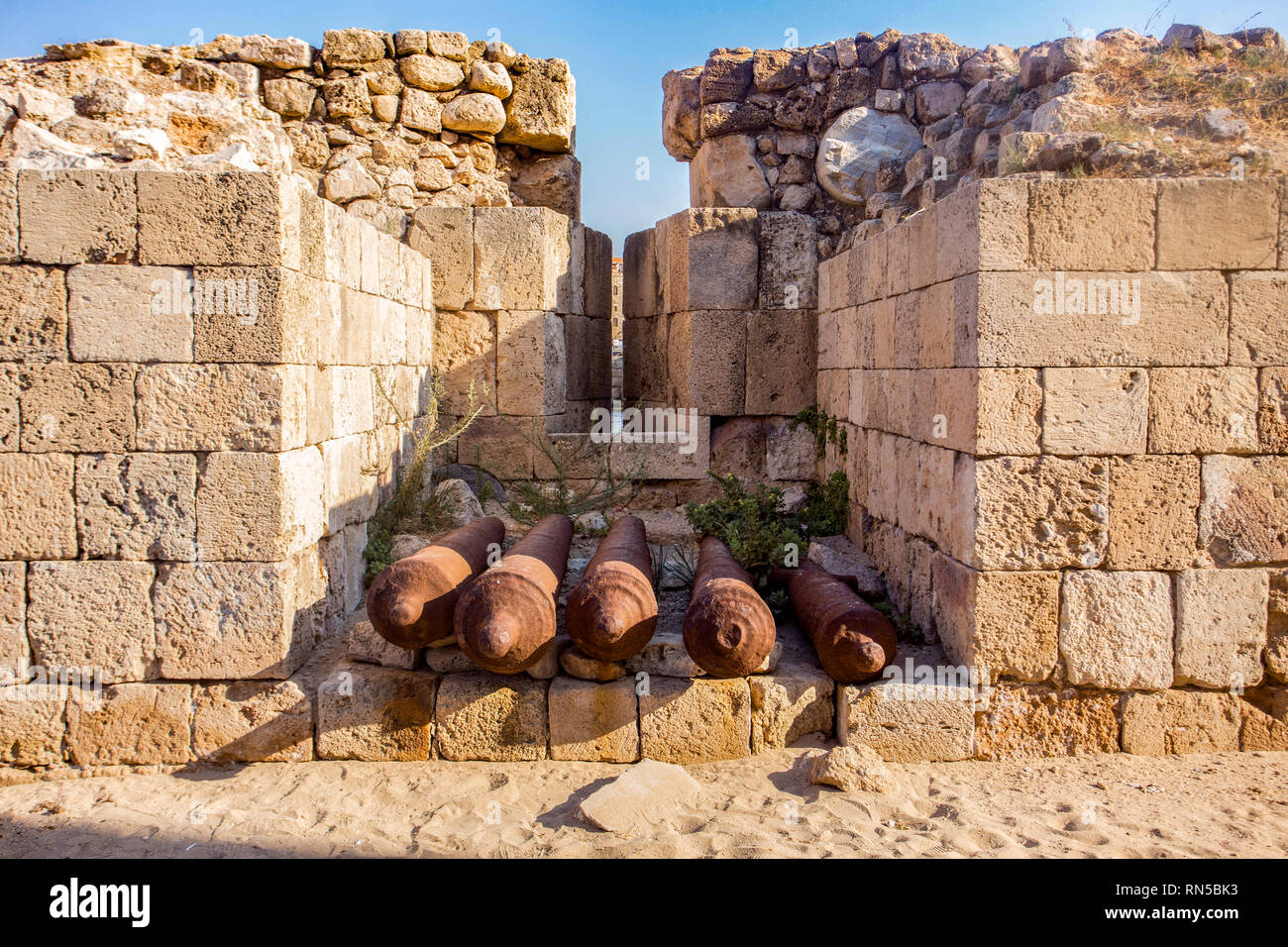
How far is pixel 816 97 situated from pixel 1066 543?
19.1 feet

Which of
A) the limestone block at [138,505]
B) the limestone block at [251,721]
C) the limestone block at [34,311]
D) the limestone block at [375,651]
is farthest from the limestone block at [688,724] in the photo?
the limestone block at [34,311]

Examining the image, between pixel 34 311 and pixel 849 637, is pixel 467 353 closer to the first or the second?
pixel 34 311

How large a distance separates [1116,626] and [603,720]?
2548 mm

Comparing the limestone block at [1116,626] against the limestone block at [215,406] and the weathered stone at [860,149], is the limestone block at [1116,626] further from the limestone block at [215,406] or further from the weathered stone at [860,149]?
the weathered stone at [860,149]

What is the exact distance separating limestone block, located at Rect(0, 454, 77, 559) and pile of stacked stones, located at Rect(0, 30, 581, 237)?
119 inches

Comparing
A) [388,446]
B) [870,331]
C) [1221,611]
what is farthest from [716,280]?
[1221,611]

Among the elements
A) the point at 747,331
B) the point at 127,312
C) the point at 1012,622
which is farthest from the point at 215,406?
the point at 747,331

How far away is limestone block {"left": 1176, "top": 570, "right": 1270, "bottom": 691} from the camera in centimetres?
439

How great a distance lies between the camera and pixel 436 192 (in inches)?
316

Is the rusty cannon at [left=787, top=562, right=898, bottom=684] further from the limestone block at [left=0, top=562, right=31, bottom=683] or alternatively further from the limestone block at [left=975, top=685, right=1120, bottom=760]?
the limestone block at [left=0, top=562, right=31, bottom=683]

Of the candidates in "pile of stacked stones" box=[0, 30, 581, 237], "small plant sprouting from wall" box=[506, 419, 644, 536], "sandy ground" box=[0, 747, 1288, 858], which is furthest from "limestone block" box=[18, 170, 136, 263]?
"small plant sprouting from wall" box=[506, 419, 644, 536]

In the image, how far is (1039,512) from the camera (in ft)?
14.1

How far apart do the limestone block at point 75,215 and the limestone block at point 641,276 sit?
4623 millimetres

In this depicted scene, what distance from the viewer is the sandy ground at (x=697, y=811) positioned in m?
3.71
